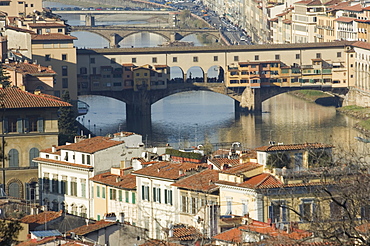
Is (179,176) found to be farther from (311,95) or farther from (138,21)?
(138,21)

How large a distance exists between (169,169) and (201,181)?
2.27 meters

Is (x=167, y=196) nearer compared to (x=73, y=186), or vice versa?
(x=167, y=196)

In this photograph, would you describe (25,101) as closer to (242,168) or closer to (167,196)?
(167,196)

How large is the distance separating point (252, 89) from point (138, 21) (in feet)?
260

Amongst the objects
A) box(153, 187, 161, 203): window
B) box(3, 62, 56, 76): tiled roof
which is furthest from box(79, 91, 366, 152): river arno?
box(153, 187, 161, 203): window

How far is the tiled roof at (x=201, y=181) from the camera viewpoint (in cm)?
2430

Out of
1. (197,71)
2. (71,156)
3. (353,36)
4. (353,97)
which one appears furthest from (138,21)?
(71,156)

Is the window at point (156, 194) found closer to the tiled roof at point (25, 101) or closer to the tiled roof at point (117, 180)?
the tiled roof at point (117, 180)

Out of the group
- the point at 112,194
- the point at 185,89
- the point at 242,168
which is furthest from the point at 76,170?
the point at 185,89

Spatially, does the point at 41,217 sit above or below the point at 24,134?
below

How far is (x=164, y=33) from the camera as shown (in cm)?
11106

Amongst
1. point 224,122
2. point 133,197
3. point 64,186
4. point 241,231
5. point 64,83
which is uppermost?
point 64,83

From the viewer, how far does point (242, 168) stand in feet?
78.9

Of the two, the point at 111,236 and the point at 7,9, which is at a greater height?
the point at 7,9
